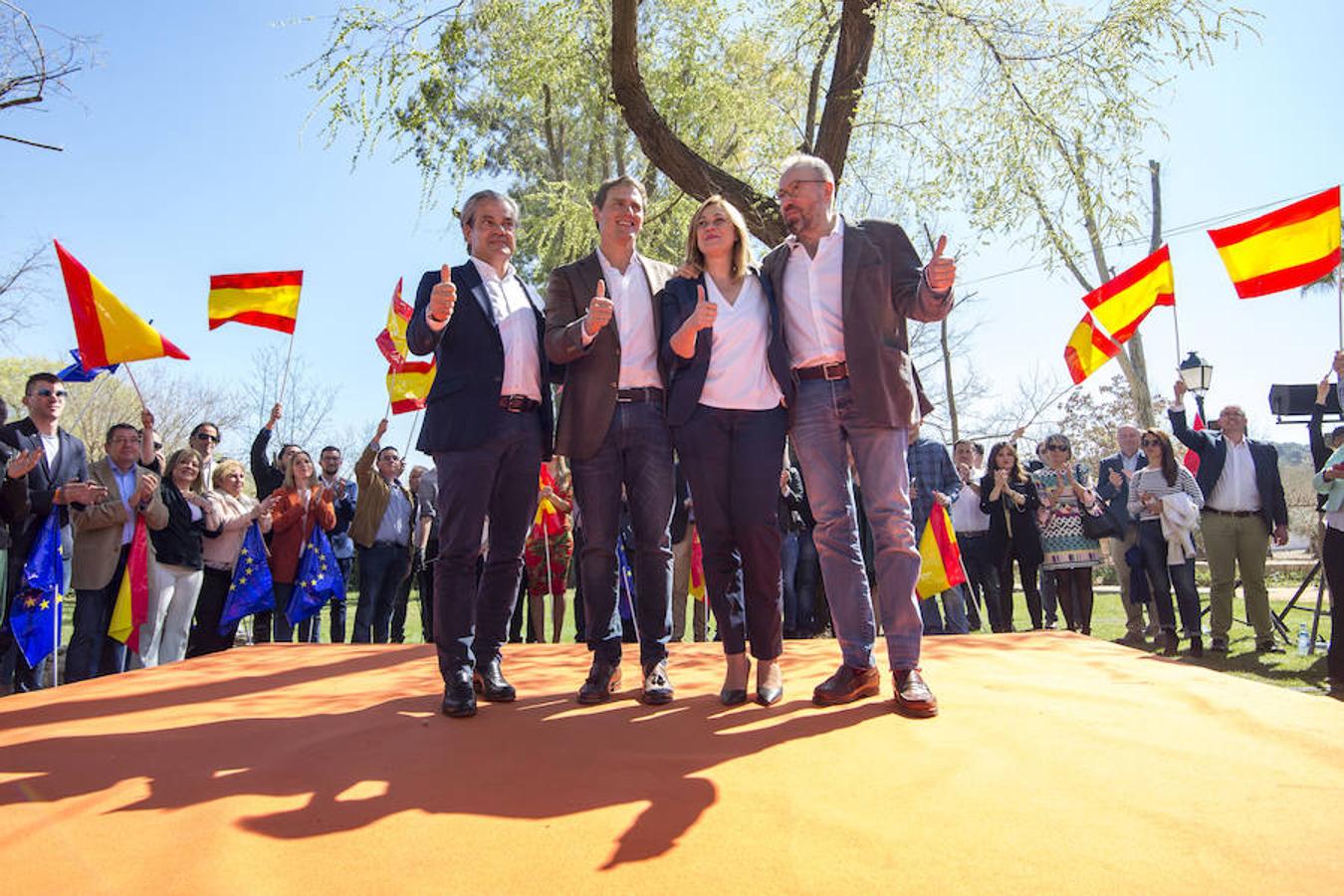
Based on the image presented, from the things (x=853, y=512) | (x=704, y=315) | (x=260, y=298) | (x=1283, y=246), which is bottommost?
(x=853, y=512)

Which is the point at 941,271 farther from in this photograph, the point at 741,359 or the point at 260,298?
the point at 260,298

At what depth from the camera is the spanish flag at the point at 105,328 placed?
20.5ft

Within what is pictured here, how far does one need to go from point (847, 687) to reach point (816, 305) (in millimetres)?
1520

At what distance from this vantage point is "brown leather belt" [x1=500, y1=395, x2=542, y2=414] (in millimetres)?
3643

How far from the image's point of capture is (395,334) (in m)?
8.50

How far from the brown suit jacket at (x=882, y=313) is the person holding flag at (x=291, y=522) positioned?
563 centimetres

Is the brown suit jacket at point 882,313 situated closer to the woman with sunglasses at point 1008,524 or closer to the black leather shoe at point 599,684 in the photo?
the black leather shoe at point 599,684

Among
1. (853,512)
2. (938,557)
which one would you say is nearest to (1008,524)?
(938,557)

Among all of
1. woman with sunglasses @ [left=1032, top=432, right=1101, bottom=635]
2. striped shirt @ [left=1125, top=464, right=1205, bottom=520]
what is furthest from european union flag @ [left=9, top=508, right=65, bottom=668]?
striped shirt @ [left=1125, top=464, right=1205, bottom=520]

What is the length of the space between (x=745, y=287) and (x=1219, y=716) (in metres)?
2.37

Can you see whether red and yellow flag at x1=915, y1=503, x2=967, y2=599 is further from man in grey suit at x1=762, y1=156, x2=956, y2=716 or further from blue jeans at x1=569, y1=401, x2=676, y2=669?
blue jeans at x1=569, y1=401, x2=676, y2=669

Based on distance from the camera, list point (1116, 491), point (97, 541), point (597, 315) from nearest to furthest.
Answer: point (597, 315) → point (97, 541) → point (1116, 491)

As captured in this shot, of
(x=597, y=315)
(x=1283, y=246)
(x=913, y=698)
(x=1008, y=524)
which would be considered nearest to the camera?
(x=913, y=698)

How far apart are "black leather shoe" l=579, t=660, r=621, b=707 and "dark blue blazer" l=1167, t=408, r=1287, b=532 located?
668cm
